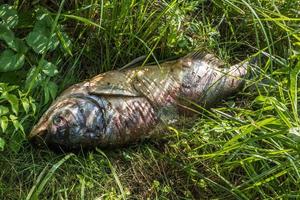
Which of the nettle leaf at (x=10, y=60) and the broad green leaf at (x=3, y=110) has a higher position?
the nettle leaf at (x=10, y=60)

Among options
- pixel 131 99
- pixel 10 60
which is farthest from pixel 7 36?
pixel 131 99

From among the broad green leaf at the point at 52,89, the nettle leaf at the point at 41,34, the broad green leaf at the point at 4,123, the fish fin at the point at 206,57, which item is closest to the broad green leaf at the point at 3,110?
the broad green leaf at the point at 4,123

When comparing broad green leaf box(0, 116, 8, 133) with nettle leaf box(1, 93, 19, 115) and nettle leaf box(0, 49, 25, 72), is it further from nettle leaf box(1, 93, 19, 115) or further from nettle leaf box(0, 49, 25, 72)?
nettle leaf box(0, 49, 25, 72)

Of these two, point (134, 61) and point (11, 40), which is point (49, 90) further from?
point (134, 61)

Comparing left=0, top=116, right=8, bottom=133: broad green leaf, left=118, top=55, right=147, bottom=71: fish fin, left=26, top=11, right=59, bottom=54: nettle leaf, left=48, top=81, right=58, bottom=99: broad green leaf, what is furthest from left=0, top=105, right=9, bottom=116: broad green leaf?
left=118, top=55, right=147, bottom=71: fish fin

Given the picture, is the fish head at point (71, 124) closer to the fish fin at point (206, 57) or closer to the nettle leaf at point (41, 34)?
the nettle leaf at point (41, 34)

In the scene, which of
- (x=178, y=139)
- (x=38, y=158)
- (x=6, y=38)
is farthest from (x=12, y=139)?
(x=178, y=139)

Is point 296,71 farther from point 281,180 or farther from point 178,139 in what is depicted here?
point 178,139
